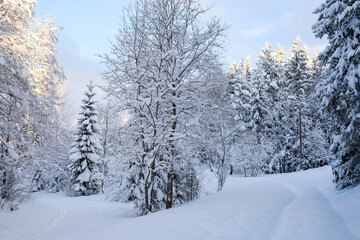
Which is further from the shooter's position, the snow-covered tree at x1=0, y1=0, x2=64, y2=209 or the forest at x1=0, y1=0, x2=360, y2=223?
the forest at x1=0, y1=0, x2=360, y2=223

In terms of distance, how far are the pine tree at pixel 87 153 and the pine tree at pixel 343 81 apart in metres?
19.8

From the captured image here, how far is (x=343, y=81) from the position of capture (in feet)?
31.6

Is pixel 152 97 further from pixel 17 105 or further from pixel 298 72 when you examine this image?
pixel 298 72

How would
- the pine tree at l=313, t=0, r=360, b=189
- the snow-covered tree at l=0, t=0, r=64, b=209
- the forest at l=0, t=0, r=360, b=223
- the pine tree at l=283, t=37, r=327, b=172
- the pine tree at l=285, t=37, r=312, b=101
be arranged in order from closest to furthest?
the snow-covered tree at l=0, t=0, r=64, b=209
the forest at l=0, t=0, r=360, b=223
the pine tree at l=313, t=0, r=360, b=189
the pine tree at l=283, t=37, r=327, b=172
the pine tree at l=285, t=37, r=312, b=101

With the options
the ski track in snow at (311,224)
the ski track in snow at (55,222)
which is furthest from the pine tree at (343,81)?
the ski track in snow at (55,222)

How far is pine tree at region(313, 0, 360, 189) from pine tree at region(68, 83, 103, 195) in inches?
778

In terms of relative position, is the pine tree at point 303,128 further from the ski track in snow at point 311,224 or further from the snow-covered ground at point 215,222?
the ski track in snow at point 311,224

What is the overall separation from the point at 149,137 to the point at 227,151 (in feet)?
28.4

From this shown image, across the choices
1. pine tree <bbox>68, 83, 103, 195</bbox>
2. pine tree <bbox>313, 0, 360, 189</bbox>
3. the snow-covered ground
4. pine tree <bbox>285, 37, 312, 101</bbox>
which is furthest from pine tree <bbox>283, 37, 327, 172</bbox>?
pine tree <bbox>68, 83, 103, 195</bbox>

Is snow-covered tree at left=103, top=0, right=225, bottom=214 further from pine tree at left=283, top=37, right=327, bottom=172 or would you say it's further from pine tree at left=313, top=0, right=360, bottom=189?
pine tree at left=283, top=37, right=327, bottom=172

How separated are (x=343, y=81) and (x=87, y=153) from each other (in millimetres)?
21588

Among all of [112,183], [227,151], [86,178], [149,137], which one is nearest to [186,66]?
[149,137]

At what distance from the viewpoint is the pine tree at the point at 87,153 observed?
2409 cm

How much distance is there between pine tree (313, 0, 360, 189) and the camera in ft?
30.8
